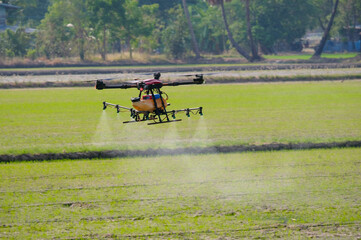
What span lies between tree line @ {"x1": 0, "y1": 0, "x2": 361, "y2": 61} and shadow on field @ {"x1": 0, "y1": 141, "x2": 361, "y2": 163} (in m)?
47.8

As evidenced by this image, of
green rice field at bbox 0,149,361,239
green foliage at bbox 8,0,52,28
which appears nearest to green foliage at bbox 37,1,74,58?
green foliage at bbox 8,0,52,28

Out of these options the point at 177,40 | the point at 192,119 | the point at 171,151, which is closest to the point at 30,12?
the point at 177,40

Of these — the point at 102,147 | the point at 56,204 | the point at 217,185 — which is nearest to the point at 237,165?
the point at 217,185

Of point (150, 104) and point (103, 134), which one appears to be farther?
point (103, 134)

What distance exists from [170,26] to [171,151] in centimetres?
7721

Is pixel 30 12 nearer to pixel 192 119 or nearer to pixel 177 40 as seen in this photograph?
pixel 177 40

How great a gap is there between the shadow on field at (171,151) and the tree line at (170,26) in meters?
47.8

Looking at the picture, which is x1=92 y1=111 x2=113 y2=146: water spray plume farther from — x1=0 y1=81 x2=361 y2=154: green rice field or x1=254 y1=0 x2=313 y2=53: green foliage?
x1=254 y1=0 x2=313 y2=53: green foliage

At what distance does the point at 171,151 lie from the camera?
3120 centimetres

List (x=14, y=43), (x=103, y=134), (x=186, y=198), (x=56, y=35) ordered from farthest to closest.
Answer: (x=14, y=43), (x=56, y=35), (x=103, y=134), (x=186, y=198)

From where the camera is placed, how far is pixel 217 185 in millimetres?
24266

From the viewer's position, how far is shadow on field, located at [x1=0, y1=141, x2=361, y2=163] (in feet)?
97.9

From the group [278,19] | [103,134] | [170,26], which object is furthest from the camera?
[278,19]

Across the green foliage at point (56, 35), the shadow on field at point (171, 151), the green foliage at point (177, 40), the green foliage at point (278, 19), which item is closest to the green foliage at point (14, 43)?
the green foliage at point (56, 35)
